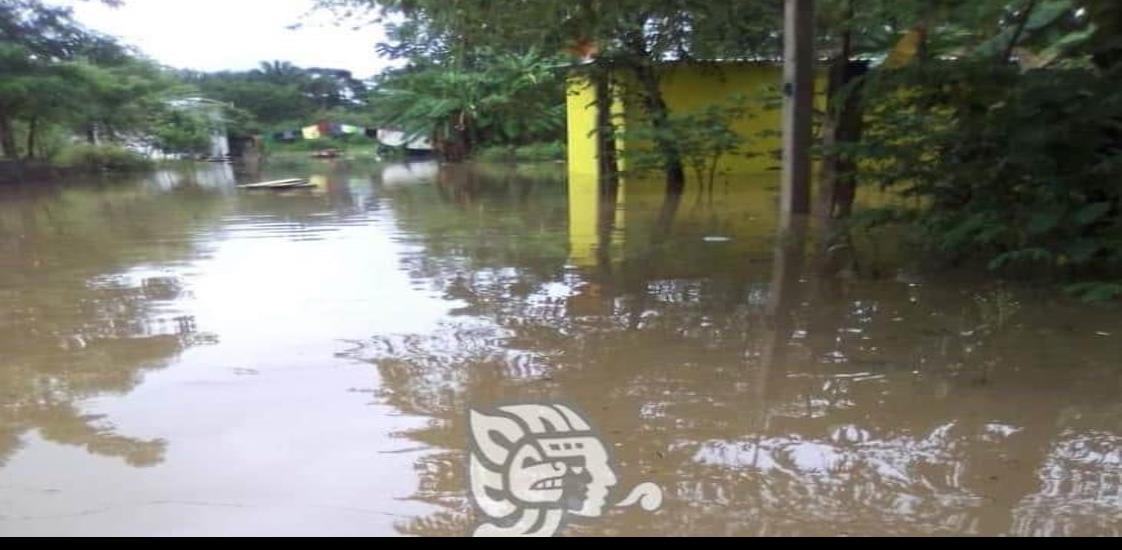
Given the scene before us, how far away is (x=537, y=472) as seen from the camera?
354 cm

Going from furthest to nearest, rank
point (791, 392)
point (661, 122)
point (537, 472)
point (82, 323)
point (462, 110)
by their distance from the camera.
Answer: point (462, 110) < point (661, 122) < point (82, 323) < point (791, 392) < point (537, 472)

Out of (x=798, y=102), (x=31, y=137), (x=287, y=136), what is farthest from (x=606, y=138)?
(x=287, y=136)

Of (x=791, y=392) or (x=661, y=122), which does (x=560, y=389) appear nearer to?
(x=791, y=392)

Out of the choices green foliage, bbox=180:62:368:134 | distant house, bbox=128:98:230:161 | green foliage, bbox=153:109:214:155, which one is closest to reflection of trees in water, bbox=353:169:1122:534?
distant house, bbox=128:98:230:161

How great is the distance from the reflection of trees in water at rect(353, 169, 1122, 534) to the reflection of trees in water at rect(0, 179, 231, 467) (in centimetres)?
137

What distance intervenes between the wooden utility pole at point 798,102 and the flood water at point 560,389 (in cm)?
151

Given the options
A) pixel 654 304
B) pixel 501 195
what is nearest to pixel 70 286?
pixel 654 304

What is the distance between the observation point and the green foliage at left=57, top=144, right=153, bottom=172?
107ft

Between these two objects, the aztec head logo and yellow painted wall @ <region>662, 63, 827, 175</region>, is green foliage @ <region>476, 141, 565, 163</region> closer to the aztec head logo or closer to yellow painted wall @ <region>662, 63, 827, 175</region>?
yellow painted wall @ <region>662, 63, 827, 175</region>

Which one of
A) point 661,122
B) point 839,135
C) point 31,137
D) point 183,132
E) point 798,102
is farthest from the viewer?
point 183,132

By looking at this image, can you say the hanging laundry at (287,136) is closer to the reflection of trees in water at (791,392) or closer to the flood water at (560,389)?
the flood water at (560,389)

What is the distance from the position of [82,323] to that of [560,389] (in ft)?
12.7

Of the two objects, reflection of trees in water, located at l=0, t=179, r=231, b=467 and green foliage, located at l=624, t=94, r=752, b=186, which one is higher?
green foliage, located at l=624, t=94, r=752, b=186

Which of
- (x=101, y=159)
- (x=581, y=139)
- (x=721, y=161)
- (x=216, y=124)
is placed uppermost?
(x=216, y=124)
